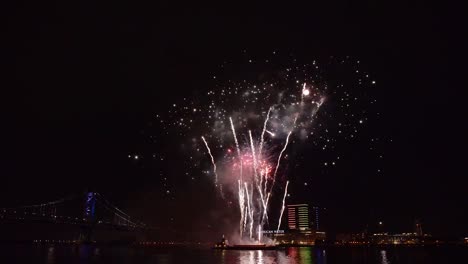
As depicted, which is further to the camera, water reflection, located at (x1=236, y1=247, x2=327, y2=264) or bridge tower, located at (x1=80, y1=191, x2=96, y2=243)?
bridge tower, located at (x1=80, y1=191, x2=96, y2=243)

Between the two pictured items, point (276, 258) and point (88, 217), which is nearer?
point (276, 258)

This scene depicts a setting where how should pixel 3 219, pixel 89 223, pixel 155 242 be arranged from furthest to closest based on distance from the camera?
pixel 155 242 → pixel 89 223 → pixel 3 219

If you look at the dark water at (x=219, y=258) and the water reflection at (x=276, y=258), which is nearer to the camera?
the water reflection at (x=276, y=258)

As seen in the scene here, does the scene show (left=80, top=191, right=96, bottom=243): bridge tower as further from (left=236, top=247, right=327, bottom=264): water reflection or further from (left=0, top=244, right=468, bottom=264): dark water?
(left=236, top=247, right=327, bottom=264): water reflection

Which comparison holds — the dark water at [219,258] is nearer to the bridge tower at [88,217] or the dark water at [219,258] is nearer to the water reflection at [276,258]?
the water reflection at [276,258]

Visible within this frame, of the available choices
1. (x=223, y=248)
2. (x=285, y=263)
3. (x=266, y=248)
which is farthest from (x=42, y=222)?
(x=285, y=263)

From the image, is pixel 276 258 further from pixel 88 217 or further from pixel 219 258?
pixel 88 217

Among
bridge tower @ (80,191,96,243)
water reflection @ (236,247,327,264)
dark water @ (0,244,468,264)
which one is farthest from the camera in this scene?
bridge tower @ (80,191,96,243)

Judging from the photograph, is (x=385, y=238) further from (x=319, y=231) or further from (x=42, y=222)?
(x=42, y=222)

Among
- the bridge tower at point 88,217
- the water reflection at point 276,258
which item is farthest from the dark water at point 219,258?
the bridge tower at point 88,217

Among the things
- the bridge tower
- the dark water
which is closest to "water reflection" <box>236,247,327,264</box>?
the dark water

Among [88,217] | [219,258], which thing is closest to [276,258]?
[219,258]
